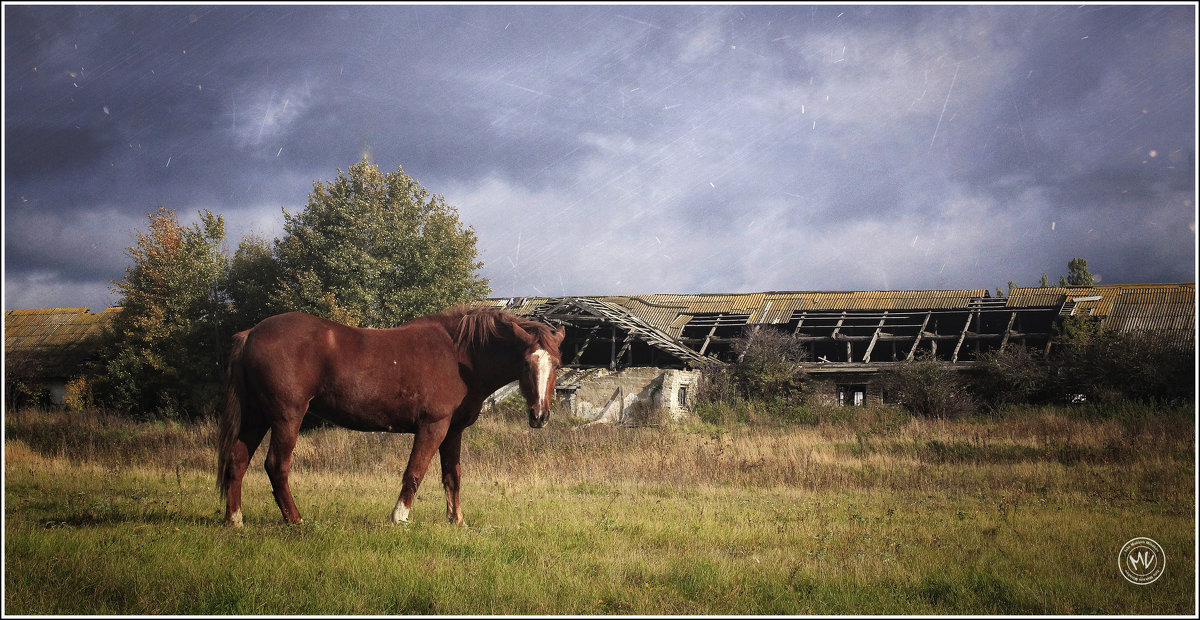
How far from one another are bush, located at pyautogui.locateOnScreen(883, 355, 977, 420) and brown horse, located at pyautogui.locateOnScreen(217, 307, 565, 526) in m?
20.2

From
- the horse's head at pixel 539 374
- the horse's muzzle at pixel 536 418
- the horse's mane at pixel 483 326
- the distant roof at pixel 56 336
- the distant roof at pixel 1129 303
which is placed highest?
the distant roof at pixel 1129 303

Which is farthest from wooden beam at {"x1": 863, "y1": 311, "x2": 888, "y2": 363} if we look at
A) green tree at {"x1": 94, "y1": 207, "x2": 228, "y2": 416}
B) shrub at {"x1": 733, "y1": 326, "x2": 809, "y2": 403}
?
green tree at {"x1": 94, "y1": 207, "x2": 228, "y2": 416}

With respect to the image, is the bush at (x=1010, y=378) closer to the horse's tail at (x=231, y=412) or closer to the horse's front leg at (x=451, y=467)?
the horse's front leg at (x=451, y=467)

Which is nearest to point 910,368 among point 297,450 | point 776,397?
point 776,397

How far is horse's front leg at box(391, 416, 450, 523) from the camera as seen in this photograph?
6539 mm

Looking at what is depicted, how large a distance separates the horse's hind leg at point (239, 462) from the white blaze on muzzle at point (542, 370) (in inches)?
105

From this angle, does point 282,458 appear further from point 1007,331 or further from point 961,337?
point 1007,331

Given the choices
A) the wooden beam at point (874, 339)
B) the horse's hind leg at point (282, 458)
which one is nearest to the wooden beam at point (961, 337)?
the wooden beam at point (874, 339)

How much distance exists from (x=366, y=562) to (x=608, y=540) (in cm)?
218

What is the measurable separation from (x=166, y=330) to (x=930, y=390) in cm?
2844

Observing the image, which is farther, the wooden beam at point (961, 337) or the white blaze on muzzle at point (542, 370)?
the wooden beam at point (961, 337)

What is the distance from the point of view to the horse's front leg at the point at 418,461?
654 centimetres

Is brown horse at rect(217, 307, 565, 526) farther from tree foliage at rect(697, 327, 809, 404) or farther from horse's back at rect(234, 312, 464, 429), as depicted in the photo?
tree foliage at rect(697, 327, 809, 404)

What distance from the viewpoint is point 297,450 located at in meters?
13.2
